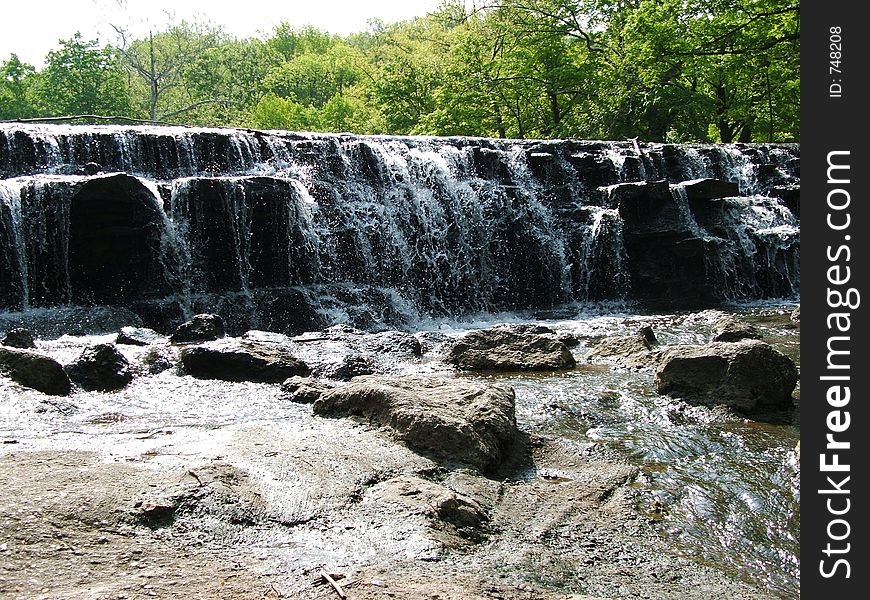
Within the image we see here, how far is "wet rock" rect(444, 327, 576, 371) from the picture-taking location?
8930 mm

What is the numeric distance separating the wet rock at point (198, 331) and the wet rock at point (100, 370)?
1.64 m

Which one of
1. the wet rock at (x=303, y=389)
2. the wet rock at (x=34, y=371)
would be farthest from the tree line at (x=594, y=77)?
the wet rock at (x=34, y=371)

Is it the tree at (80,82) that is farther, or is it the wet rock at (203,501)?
the tree at (80,82)

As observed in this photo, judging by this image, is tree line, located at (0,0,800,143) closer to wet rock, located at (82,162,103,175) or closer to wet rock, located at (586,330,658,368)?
wet rock, located at (586,330,658,368)

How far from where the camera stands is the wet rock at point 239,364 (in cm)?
818

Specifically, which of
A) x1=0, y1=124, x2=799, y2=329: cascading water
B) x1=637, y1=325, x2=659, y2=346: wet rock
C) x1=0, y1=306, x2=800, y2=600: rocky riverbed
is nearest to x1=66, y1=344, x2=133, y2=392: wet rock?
x1=0, y1=306, x2=800, y2=600: rocky riverbed

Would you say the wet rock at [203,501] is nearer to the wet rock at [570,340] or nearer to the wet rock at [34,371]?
the wet rock at [34,371]

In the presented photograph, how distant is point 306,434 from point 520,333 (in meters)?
5.07

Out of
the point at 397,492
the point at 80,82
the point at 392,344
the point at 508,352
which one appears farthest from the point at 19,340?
the point at 80,82

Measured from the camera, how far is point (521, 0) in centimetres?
2873

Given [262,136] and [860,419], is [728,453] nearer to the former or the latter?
[860,419]

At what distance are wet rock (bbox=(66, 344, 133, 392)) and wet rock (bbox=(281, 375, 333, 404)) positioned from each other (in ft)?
6.00

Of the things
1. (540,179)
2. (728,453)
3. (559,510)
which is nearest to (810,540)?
(559,510)

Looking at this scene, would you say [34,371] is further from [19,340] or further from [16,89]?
[16,89]
